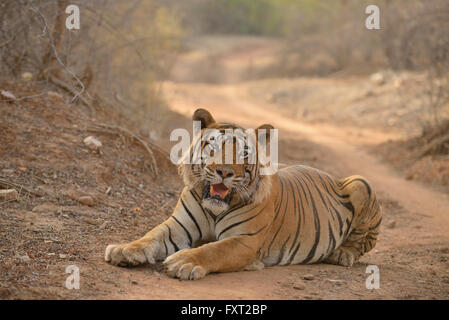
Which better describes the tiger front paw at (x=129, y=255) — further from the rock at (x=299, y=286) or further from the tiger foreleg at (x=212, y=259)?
the rock at (x=299, y=286)

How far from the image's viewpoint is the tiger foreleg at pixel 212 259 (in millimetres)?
4223

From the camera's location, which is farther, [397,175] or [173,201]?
[397,175]

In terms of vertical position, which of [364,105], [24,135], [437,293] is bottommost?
[437,293]

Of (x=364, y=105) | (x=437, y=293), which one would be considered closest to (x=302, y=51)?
(x=364, y=105)

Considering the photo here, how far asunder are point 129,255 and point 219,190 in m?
0.87

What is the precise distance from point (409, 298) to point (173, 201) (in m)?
3.66

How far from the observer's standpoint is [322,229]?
529 cm

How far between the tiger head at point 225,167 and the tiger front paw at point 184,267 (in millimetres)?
453

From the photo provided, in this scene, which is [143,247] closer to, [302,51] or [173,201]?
[173,201]

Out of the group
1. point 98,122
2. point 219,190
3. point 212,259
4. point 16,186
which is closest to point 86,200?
point 16,186

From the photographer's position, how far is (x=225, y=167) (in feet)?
14.6

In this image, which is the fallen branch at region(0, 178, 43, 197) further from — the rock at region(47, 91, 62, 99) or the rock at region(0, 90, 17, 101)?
the rock at region(47, 91, 62, 99)

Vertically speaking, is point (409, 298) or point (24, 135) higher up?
point (24, 135)

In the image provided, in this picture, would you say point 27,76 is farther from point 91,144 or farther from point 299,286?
point 299,286
